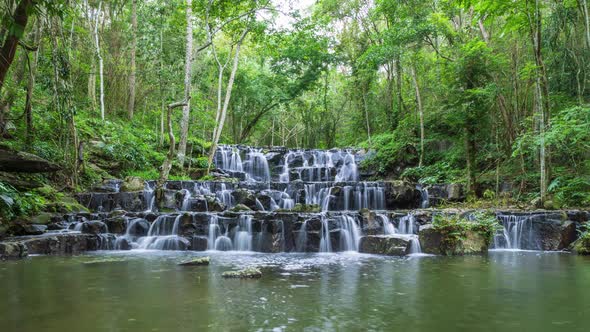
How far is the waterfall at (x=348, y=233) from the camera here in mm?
10062

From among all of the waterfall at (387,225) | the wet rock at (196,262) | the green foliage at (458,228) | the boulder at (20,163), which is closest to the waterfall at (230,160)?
the boulder at (20,163)

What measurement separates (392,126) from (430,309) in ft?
68.2

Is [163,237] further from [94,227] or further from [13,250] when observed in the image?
[13,250]

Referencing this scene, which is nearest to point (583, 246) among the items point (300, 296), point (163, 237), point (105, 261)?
point (300, 296)

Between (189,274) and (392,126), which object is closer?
(189,274)

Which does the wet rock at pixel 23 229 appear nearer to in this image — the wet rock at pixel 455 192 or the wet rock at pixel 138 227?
the wet rock at pixel 138 227

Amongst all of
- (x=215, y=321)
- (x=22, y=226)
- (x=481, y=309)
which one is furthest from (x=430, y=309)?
(x=22, y=226)

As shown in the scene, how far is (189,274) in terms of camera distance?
6.09 m

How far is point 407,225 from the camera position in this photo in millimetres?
10711

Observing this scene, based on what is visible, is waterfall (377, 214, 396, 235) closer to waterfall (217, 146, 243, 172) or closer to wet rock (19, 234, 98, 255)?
wet rock (19, 234, 98, 255)

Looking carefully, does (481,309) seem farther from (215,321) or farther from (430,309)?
(215,321)

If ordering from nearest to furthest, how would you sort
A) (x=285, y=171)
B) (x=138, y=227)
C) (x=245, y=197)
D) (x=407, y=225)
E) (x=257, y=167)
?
(x=138, y=227) → (x=407, y=225) → (x=245, y=197) → (x=285, y=171) → (x=257, y=167)

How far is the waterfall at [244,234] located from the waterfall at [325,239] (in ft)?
6.01

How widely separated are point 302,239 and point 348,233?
1.20 meters
